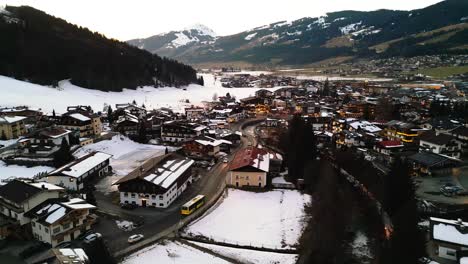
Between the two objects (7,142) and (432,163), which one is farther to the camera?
(7,142)

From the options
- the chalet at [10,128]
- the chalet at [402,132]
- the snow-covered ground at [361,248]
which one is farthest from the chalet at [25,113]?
the chalet at [402,132]

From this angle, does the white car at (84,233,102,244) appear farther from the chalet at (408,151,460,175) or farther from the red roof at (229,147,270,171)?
the chalet at (408,151,460,175)

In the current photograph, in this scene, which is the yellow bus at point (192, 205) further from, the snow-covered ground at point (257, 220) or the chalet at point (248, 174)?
the chalet at point (248, 174)

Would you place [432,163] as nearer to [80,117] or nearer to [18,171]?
[18,171]

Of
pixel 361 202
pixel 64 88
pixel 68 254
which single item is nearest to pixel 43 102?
pixel 64 88

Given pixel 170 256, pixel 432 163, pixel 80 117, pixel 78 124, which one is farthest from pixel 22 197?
pixel 432 163

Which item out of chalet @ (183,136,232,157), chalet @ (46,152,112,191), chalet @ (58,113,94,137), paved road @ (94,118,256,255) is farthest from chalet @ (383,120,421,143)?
chalet @ (58,113,94,137)
